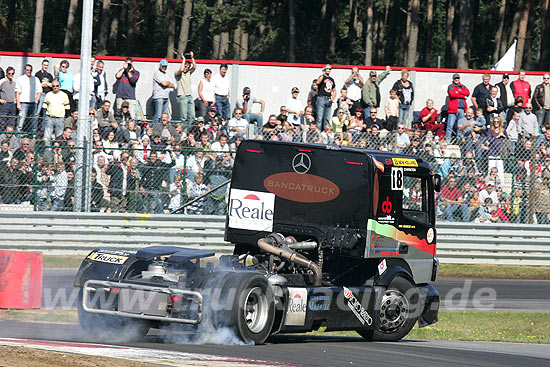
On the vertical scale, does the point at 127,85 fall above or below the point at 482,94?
below

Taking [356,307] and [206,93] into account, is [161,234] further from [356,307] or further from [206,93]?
[356,307]

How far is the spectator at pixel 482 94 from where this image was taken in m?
22.5

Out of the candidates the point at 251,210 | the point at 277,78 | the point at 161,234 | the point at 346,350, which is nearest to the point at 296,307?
the point at 346,350

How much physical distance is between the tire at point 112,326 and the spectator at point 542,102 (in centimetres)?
1573

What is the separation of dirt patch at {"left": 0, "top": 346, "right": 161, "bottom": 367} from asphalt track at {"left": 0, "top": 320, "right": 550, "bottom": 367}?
1157 millimetres

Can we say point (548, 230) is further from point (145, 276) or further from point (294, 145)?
point (145, 276)

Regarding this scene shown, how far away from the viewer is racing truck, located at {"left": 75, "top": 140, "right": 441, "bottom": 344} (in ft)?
29.9

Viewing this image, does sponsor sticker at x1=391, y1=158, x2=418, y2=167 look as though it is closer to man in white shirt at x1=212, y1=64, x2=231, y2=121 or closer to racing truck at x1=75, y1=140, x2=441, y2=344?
racing truck at x1=75, y1=140, x2=441, y2=344

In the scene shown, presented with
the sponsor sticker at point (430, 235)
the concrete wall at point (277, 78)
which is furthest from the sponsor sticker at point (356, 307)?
the concrete wall at point (277, 78)

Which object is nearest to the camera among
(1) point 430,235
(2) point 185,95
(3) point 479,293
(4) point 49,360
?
(4) point 49,360

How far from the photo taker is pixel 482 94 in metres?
22.6

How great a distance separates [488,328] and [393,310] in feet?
11.0

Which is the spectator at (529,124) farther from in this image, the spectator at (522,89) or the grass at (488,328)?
the grass at (488,328)

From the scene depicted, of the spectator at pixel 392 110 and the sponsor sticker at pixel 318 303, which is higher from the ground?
the spectator at pixel 392 110
